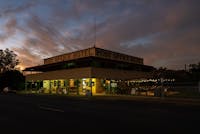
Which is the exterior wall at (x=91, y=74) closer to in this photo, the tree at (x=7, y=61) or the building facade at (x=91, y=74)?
the building facade at (x=91, y=74)

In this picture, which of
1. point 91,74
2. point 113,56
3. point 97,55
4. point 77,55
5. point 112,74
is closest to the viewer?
point 91,74

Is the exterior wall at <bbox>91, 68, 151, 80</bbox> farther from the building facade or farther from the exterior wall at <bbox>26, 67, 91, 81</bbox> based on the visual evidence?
the exterior wall at <bbox>26, 67, 91, 81</bbox>

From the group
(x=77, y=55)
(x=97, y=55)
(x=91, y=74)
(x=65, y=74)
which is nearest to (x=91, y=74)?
(x=91, y=74)

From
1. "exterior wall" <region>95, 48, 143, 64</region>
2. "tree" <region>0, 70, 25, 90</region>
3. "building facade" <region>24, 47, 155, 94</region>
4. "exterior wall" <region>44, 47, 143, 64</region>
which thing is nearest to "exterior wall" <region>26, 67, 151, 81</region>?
"building facade" <region>24, 47, 155, 94</region>

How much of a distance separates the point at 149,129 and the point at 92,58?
36.4m

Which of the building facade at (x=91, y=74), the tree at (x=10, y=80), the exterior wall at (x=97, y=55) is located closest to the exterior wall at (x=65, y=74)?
the building facade at (x=91, y=74)

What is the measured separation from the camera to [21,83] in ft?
254

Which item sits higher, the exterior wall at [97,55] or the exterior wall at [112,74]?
the exterior wall at [97,55]

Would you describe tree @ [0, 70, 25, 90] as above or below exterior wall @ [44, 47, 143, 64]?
below

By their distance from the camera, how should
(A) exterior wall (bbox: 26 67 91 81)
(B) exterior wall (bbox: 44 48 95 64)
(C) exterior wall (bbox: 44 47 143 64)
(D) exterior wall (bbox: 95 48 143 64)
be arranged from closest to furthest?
(A) exterior wall (bbox: 26 67 91 81) < (C) exterior wall (bbox: 44 47 143 64) < (D) exterior wall (bbox: 95 48 143 64) < (B) exterior wall (bbox: 44 48 95 64)

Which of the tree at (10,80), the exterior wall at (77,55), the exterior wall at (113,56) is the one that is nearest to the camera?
the exterior wall at (113,56)

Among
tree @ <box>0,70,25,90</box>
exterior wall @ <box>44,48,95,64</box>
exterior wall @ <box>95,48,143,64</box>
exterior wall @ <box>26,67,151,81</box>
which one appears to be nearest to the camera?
exterior wall @ <box>26,67,151,81</box>

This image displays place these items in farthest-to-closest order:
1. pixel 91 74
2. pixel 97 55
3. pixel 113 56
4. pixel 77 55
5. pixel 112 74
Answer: pixel 113 56 < pixel 77 55 < pixel 97 55 < pixel 112 74 < pixel 91 74

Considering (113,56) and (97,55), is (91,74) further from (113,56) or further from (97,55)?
(113,56)
